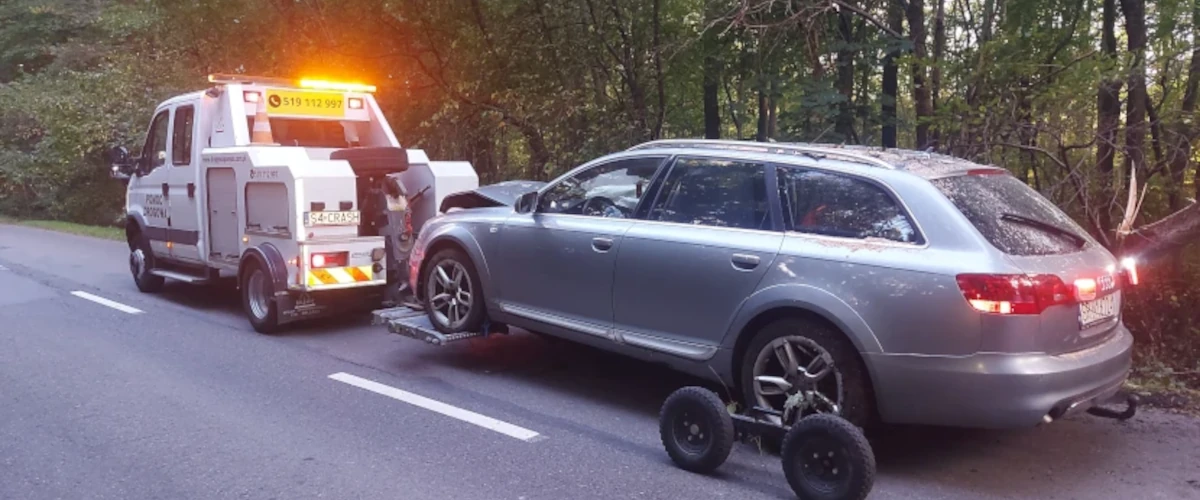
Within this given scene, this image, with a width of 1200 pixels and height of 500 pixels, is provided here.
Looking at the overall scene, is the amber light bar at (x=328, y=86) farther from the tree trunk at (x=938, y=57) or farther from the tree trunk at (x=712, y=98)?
the tree trunk at (x=938, y=57)

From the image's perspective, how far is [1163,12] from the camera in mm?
8656

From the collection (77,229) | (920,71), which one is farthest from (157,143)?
(77,229)

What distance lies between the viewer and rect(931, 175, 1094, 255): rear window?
4.82m

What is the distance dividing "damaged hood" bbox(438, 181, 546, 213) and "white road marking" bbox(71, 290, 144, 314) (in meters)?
4.00

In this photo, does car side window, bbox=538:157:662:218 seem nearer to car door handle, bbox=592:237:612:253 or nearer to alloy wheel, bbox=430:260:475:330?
car door handle, bbox=592:237:612:253

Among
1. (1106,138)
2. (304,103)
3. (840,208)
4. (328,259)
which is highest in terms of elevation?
(304,103)

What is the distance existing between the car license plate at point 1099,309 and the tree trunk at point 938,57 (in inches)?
164

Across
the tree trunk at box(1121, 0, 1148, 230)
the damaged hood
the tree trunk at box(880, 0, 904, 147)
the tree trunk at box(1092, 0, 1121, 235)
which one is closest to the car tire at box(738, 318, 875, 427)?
the damaged hood

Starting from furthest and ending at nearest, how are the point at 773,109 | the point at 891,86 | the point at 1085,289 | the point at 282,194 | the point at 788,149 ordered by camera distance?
the point at 773,109
the point at 891,86
the point at 282,194
the point at 788,149
the point at 1085,289

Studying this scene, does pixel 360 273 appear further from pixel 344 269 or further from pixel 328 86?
pixel 328 86

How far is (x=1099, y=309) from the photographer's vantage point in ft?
16.2

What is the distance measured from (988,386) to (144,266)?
33.0 ft

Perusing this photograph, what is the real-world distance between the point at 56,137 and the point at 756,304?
2431 centimetres

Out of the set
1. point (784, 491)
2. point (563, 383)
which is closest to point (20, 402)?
point (563, 383)
